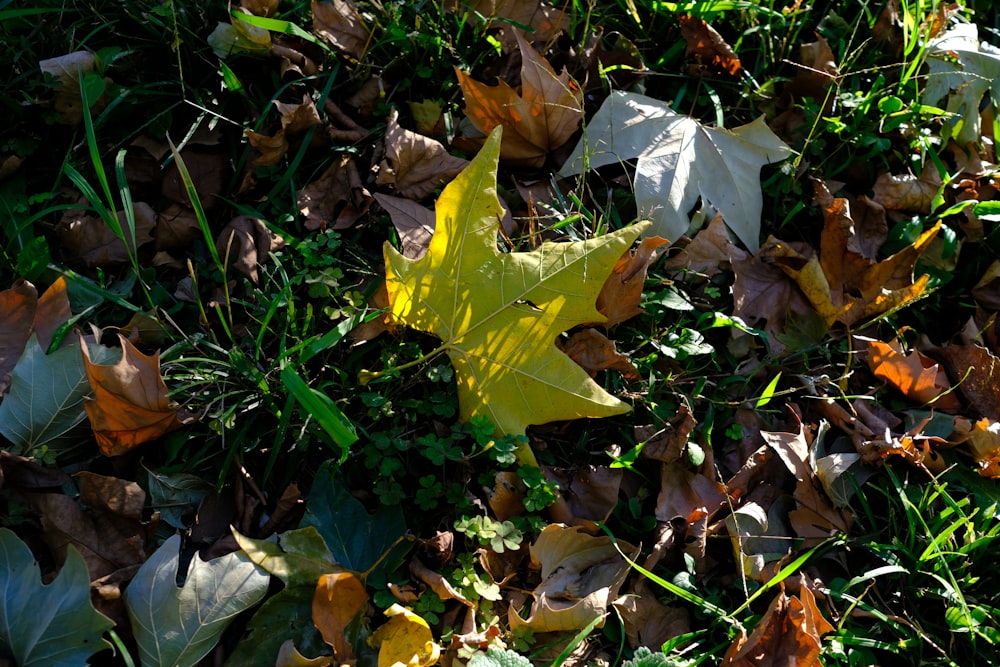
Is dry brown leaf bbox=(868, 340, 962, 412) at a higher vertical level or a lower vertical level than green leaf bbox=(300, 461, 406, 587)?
higher

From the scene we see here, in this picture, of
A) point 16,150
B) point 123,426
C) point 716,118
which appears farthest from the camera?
point 716,118

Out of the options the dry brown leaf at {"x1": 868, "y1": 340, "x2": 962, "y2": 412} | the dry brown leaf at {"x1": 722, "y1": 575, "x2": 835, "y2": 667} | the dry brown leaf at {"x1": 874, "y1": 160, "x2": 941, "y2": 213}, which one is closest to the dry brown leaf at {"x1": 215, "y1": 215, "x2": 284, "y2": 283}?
the dry brown leaf at {"x1": 722, "y1": 575, "x2": 835, "y2": 667}

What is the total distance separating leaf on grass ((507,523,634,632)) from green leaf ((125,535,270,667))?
580 mm

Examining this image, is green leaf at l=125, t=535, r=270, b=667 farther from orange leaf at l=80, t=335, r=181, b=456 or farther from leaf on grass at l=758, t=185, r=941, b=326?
leaf on grass at l=758, t=185, r=941, b=326

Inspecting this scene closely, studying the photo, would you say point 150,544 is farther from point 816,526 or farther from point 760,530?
point 816,526

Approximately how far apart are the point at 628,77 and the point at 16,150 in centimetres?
171

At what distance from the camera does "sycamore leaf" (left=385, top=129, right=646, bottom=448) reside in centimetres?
173

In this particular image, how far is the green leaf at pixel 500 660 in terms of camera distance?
1.60 m

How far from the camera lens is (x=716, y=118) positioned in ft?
7.73

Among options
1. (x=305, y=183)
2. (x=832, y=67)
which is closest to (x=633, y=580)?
(x=305, y=183)

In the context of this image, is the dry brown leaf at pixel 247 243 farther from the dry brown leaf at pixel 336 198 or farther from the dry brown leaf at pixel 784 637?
the dry brown leaf at pixel 784 637

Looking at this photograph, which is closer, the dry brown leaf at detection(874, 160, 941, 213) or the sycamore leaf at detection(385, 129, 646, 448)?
the sycamore leaf at detection(385, 129, 646, 448)

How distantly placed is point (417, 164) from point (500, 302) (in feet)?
1.88

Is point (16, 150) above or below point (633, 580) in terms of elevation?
above
